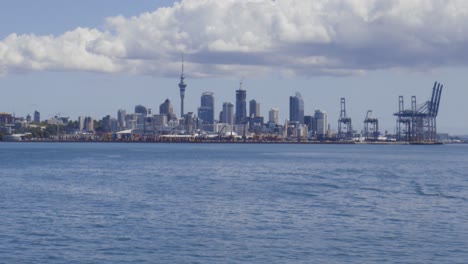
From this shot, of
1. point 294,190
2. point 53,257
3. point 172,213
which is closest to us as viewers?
point 53,257

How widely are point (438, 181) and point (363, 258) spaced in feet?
125

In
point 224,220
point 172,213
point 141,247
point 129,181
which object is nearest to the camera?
point 141,247

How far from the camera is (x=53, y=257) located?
89.4ft

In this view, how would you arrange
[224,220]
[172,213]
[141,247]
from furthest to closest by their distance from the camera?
1. [172,213]
2. [224,220]
3. [141,247]

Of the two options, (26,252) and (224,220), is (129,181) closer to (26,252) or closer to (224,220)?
(224,220)

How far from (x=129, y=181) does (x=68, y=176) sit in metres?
8.50

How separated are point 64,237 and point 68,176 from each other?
3724 centimetres

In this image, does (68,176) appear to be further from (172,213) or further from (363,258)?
(363,258)

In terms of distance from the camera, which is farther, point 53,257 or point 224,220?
point 224,220

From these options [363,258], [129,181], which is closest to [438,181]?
[129,181]

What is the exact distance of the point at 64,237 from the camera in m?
30.9

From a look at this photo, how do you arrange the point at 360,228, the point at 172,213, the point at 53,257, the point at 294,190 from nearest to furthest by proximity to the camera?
1. the point at 53,257
2. the point at 360,228
3. the point at 172,213
4. the point at 294,190

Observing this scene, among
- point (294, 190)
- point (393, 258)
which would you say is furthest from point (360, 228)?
point (294, 190)

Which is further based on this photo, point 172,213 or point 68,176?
point 68,176
